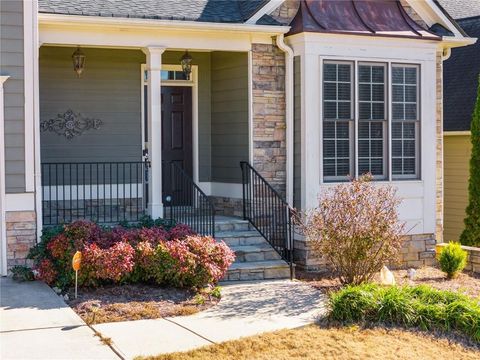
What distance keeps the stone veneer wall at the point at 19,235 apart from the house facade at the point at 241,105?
1244 millimetres

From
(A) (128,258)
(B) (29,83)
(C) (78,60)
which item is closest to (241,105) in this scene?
(C) (78,60)

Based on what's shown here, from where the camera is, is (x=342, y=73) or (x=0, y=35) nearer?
(x=0, y=35)

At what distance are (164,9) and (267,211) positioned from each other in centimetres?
347

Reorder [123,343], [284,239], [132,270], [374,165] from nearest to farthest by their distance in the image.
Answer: [123,343] < [132,270] < [284,239] < [374,165]

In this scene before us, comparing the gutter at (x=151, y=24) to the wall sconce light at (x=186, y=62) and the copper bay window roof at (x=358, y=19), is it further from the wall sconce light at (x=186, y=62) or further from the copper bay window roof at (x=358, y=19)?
the wall sconce light at (x=186, y=62)

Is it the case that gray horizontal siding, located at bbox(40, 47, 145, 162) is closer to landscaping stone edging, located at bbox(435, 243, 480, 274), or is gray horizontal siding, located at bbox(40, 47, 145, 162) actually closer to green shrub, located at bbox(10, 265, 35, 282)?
green shrub, located at bbox(10, 265, 35, 282)

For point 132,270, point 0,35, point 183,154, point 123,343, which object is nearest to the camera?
point 123,343

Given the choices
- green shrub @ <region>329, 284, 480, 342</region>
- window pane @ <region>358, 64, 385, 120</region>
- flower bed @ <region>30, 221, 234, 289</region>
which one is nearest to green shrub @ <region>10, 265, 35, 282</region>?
flower bed @ <region>30, 221, 234, 289</region>

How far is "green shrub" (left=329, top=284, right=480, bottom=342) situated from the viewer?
7.82 metres

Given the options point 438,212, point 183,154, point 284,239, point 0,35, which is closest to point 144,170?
point 183,154

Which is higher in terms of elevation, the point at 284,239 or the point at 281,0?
the point at 281,0

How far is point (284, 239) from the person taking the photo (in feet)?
37.4

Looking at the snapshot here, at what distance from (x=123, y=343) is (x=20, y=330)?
1135 mm

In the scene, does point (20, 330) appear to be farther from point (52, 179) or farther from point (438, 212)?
point (438, 212)
